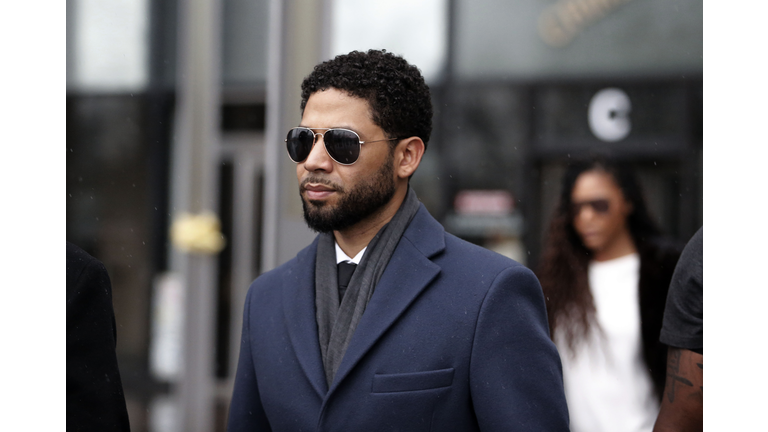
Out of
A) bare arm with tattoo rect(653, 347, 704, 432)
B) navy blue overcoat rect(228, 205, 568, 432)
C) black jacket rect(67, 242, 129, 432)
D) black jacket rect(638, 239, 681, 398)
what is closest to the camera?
navy blue overcoat rect(228, 205, 568, 432)

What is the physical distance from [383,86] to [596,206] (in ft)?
3.73

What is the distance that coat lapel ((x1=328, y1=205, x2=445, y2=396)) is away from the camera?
196 centimetres

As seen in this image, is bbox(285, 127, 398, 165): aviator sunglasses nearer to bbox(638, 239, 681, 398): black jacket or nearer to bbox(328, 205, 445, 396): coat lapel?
bbox(328, 205, 445, 396): coat lapel

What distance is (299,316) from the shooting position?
2.14 meters

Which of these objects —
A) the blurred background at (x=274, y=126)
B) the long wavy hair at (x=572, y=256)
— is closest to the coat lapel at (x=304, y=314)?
the blurred background at (x=274, y=126)

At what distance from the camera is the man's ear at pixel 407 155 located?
6.88 feet

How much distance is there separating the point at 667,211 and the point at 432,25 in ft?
4.42

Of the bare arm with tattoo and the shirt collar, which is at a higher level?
the shirt collar

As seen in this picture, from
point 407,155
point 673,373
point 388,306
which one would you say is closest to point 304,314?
point 388,306

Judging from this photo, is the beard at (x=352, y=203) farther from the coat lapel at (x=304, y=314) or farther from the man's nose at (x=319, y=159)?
the coat lapel at (x=304, y=314)

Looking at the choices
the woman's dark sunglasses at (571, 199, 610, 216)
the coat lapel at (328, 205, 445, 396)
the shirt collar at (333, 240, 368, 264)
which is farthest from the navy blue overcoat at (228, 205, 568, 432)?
the woman's dark sunglasses at (571, 199, 610, 216)

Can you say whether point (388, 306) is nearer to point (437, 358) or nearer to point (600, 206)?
point (437, 358)

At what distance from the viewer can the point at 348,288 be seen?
2061 millimetres
